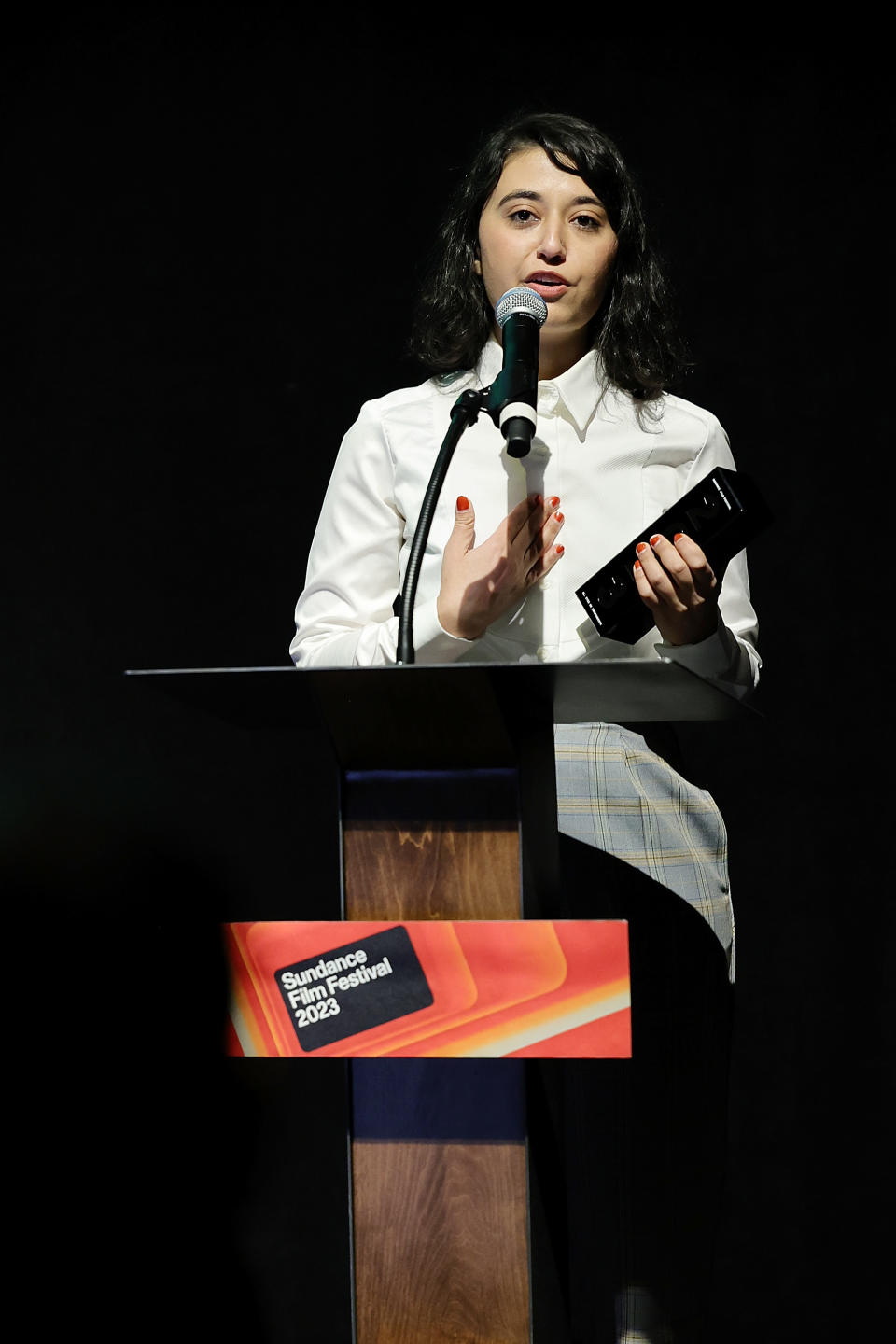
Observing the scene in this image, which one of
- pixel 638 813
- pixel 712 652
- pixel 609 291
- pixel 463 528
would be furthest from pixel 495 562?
pixel 609 291

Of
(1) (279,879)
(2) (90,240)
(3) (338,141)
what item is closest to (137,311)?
(2) (90,240)

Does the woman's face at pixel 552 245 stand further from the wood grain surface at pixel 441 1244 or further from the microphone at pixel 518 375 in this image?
the wood grain surface at pixel 441 1244

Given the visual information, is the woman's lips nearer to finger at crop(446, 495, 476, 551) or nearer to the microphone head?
the microphone head

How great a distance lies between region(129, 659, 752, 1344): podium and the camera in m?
0.91

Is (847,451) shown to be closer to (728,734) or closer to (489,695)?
(728,734)

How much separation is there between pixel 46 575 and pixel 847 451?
137cm

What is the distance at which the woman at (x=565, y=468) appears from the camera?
Result: 4.45ft

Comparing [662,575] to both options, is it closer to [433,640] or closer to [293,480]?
[433,640]

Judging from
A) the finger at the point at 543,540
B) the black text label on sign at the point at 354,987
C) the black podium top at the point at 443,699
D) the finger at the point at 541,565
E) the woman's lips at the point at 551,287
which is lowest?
the black text label on sign at the point at 354,987

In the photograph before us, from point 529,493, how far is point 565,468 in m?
0.05

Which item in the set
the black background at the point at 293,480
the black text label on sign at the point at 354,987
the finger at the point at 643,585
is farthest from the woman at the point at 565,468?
the black background at the point at 293,480

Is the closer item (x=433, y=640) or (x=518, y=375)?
(x=518, y=375)

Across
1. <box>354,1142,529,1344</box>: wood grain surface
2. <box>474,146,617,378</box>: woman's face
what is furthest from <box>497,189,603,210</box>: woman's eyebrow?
<box>354,1142,529,1344</box>: wood grain surface

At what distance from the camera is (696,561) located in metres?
1.10
